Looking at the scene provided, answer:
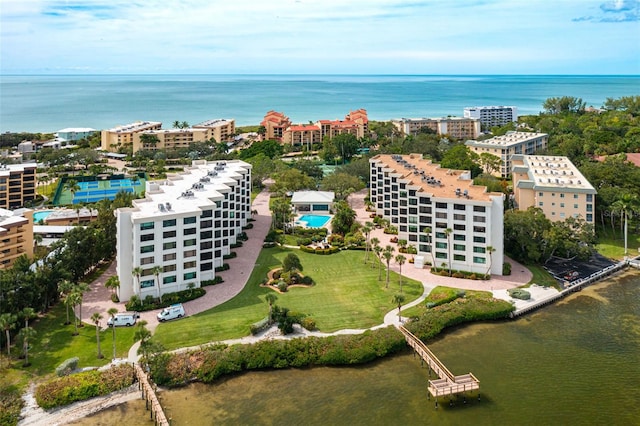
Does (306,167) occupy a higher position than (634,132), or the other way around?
(634,132)

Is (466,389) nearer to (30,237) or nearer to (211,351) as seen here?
(211,351)

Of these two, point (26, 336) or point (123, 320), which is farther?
point (123, 320)

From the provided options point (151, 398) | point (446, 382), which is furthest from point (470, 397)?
point (151, 398)

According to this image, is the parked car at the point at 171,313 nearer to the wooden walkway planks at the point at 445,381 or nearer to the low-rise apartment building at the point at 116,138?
the wooden walkway planks at the point at 445,381

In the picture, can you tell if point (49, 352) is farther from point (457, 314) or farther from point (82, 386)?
point (457, 314)

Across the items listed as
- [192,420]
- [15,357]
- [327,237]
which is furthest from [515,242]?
[15,357]

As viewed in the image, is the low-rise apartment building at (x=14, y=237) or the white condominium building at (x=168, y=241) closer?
the white condominium building at (x=168, y=241)

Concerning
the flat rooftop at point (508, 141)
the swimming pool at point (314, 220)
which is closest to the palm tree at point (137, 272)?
the swimming pool at point (314, 220)
